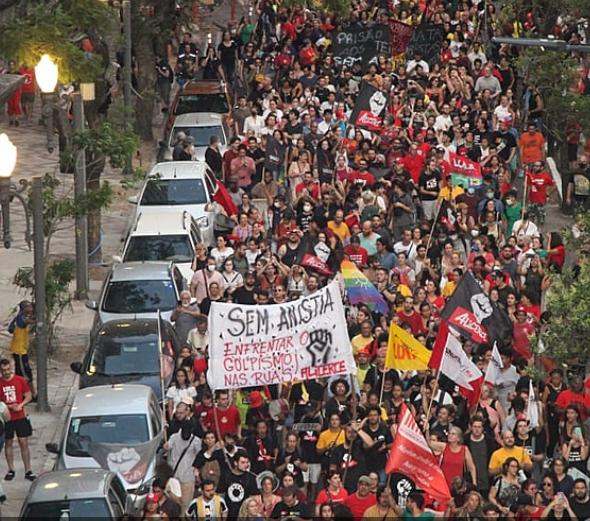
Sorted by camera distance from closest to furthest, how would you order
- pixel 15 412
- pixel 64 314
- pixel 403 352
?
pixel 403 352
pixel 15 412
pixel 64 314

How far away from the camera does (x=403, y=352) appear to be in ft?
67.2

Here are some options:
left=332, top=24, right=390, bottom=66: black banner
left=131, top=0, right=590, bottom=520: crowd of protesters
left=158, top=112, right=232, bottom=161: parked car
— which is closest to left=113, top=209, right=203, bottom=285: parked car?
left=131, top=0, right=590, bottom=520: crowd of protesters

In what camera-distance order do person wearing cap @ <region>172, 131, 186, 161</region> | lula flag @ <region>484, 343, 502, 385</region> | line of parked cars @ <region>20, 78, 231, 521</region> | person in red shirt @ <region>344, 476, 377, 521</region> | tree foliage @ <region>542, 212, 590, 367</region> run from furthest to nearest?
1. person wearing cap @ <region>172, 131, 186, 161</region>
2. lula flag @ <region>484, 343, 502, 385</region>
3. tree foliage @ <region>542, 212, 590, 367</region>
4. line of parked cars @ <region>20, 78, 231, 521</region>
5. person in red shirt @ <region>344, 476, 377, 521</region>

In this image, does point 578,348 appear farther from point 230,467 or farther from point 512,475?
point 230,467

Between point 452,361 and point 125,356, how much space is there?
453cm

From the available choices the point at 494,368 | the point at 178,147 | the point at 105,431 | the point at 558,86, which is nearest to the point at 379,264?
the point at 494,368

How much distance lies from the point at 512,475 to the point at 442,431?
118 cm

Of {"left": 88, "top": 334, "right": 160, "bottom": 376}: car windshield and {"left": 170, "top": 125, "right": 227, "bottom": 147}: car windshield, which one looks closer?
{"left": 88, "top": 334, "right": 160, "bottom": 376}: car windshield

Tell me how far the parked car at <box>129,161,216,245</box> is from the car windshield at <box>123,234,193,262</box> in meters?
1.88

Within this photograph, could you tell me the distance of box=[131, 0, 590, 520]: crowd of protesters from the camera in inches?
725

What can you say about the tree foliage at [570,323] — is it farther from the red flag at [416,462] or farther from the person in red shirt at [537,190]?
the person in red shirt at [537,190]

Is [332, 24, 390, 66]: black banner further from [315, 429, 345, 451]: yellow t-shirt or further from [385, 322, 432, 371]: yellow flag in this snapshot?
[315, 429, 345, 451]: yellow t-shirt

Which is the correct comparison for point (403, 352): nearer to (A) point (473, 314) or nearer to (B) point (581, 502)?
(A) point (473, 314)

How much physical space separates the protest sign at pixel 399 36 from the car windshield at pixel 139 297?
14.0 metres
